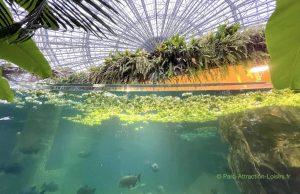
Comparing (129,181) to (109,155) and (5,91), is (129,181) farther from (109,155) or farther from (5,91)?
(5,91)

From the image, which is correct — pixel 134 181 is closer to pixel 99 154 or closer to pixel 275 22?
pixel 99 154

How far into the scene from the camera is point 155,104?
15.9 feet

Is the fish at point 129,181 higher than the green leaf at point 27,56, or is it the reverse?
the green leaf at point 27,56

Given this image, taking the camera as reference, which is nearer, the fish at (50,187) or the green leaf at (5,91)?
the green leaf at (5,91)

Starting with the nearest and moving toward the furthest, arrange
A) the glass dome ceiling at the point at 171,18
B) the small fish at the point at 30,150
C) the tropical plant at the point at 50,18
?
the tropical plant at the point at 50,18, the small fish at the point at 30,150, the glass dome ceiling at the point at 171,18

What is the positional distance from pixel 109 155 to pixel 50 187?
1.01 metres

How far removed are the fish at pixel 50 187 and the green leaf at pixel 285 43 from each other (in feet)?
13.8

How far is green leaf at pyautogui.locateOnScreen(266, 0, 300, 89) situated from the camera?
2.35 feet

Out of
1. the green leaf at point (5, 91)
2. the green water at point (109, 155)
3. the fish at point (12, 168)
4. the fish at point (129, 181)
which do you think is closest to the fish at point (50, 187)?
the green water at point (109, 155)

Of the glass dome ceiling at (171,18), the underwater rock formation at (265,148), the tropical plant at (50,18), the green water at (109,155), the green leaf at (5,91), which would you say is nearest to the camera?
the tropical plant at (50,18)

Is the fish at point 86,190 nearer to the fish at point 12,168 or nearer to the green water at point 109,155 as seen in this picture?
the green water at point 109,155

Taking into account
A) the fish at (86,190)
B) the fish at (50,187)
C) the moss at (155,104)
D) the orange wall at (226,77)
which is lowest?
the fish at (86,190)

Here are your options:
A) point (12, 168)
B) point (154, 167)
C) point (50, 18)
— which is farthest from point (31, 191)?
point (50, 18)

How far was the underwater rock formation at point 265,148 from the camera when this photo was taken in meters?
3.94
